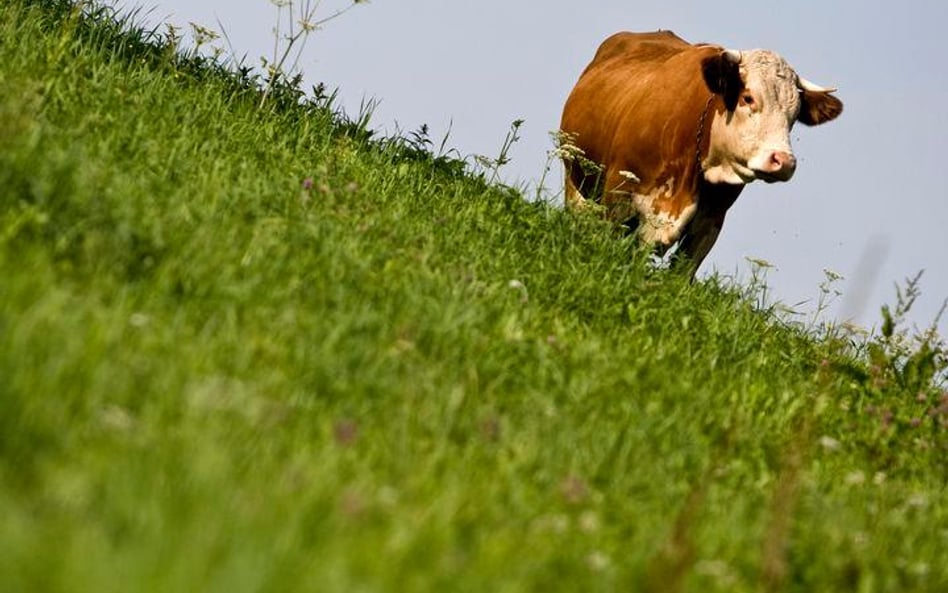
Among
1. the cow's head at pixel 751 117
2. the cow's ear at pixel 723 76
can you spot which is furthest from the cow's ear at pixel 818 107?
the cow's ear at pixel 723 76

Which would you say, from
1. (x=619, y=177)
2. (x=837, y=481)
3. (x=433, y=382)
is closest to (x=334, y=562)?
(x=433, y=382)

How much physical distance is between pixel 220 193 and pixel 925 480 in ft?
9.89

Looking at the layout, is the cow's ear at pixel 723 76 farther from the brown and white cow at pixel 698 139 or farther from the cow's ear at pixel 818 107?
the cow's ear at pixel 818 107

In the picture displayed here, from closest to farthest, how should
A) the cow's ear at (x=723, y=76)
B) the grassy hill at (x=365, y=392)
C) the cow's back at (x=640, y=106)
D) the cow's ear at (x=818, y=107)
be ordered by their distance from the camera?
the grassy hill at (x=365, y=392) → the cow's ear at (x=723, y=76) → the cow's back at (x=640, y=106) → the cow's ear at (x=818, y=107)

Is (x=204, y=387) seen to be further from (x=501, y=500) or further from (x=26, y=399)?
(x=501, y=500)

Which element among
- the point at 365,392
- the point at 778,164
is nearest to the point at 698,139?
the point at 778,164

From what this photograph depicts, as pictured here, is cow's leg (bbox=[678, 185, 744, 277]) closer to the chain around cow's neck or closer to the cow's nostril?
the chain around cow's neck

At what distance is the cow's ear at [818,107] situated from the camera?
1109 centimetres

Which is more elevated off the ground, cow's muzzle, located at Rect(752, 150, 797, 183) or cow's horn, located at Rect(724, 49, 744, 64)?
cow's horn, located at Rect(724, 49, 744, 64)

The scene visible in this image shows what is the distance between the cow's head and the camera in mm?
10281

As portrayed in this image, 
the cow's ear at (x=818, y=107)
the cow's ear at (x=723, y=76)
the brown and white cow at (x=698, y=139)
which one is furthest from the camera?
the cow's ear at (x=818, y=107)

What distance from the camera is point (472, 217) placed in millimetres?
8242

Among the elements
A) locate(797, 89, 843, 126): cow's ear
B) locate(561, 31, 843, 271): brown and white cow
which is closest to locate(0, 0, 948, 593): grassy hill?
locate(561, 31, 843, 271): brown and white cow

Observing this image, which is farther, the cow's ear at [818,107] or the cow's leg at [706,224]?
the cow's ear at [818,107]
